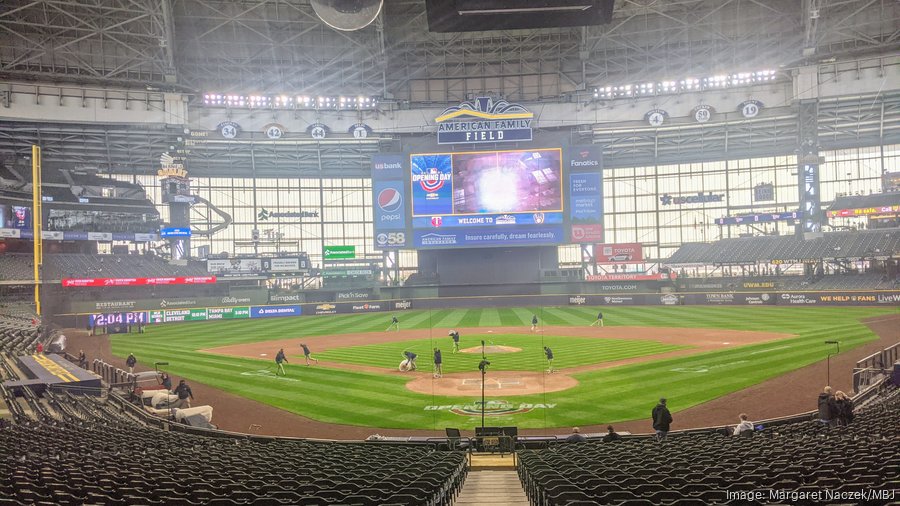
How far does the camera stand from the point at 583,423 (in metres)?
20.6

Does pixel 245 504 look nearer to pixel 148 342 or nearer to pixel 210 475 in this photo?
pixel 210 475

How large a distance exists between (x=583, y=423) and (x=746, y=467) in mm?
12380

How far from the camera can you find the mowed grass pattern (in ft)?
100

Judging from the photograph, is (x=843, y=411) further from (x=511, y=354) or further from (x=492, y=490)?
(x=511, y=354)

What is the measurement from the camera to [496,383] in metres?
26.4

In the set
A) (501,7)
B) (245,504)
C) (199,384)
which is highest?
(501,7)

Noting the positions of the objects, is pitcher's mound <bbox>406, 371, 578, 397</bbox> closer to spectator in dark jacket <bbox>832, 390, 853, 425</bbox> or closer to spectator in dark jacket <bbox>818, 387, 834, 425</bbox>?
spectator in dark jacket <bbox>818, 387, 834, 425</bbox>

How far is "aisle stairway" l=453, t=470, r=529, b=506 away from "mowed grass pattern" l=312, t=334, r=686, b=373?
14.3 m

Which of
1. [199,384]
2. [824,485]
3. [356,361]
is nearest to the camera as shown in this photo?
[824,485]

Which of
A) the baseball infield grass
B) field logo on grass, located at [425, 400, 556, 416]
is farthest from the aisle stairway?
field logo on grass, located at [425, 400, 556, 416]

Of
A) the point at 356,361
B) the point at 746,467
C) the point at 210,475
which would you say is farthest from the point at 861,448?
the point at 356,361

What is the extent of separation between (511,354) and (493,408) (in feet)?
35.0

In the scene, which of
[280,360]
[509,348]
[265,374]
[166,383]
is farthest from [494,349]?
[166,383]

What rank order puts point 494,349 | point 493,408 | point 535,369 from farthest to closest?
point 494,349 < point 535,369 < point 493,408
